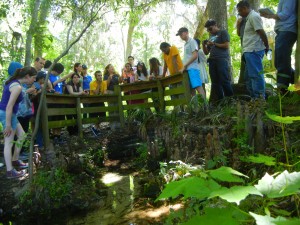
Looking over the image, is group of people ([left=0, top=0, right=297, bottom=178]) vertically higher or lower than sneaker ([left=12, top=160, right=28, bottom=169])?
higher

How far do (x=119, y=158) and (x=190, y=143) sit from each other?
2815 mm

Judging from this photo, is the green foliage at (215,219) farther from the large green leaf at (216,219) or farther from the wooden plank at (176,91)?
the wooden plank at (176,91)

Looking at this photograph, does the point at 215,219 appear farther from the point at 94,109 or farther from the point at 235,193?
the point at 94,109

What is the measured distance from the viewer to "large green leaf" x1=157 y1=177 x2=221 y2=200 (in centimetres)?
113

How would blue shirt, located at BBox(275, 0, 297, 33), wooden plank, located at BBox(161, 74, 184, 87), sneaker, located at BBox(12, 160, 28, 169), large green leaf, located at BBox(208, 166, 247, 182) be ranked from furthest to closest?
wooden plank, located at BBox(161, 74, 184, 87)
sneaker, located at BBox(12, 160, 28, 169)
blue shirt, located at BBox(275, 0, 297, 33)
large green leaf, located at BBox(208, 166, 247, 182)

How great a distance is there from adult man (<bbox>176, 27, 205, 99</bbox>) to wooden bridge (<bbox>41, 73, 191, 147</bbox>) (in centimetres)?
13

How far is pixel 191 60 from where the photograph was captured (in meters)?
6.72

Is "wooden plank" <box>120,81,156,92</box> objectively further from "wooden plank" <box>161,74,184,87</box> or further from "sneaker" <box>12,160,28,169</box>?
"sneaker" <box>12,160,28,169</box>

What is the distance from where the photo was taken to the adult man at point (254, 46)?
17.0ft

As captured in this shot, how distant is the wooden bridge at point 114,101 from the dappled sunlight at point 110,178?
1.17 m

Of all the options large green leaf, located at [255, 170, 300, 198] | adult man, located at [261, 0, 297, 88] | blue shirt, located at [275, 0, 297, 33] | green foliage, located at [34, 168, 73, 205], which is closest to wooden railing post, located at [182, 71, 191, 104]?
adult man, located at [261, 0, 297, 88]

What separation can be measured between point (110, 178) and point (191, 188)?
459cm

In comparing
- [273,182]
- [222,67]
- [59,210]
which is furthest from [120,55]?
[273,182]

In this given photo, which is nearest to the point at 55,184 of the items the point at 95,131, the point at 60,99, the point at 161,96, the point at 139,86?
the point at 60,99
